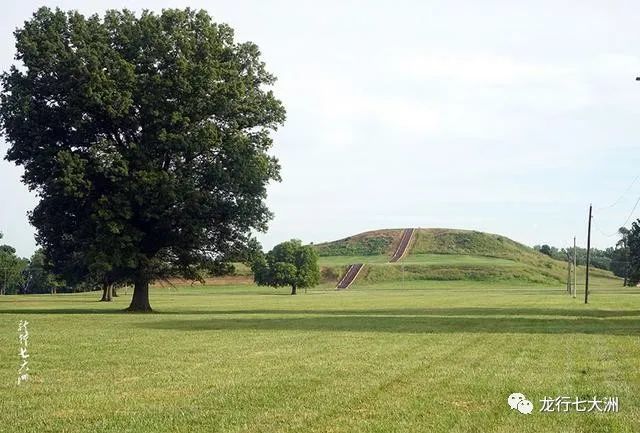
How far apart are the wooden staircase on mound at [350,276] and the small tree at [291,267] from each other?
24.2 m

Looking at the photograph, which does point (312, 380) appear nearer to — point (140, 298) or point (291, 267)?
point (140, 298)

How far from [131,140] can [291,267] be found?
254 ft

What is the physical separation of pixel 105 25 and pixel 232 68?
7.93 m

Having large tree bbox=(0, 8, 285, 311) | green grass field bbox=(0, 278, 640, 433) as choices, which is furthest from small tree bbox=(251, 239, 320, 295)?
green grass field bbox=(0, 278, 640, 433)

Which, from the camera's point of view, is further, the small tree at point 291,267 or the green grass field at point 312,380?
the small tree at point 291,267

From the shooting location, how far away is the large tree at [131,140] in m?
43.2

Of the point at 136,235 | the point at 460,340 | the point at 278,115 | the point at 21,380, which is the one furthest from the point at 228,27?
the point at 21,380

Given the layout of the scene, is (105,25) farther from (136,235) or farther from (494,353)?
(494,353)

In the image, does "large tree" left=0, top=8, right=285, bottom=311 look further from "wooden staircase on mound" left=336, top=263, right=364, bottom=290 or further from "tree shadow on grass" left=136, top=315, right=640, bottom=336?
"wooden staircase on mound" left=336, top=263, right=364, bottom=290

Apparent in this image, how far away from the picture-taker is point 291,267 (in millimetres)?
122438

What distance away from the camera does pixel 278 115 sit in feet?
162

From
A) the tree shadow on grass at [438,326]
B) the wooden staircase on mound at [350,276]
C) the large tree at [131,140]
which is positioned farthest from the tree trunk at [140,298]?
the wooden staircase on mound at [350,276]

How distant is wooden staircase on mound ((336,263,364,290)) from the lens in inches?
6134

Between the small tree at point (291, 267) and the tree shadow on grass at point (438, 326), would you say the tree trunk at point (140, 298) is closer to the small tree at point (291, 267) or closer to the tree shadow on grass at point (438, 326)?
the tree shadow on grass at point (438, 326)
